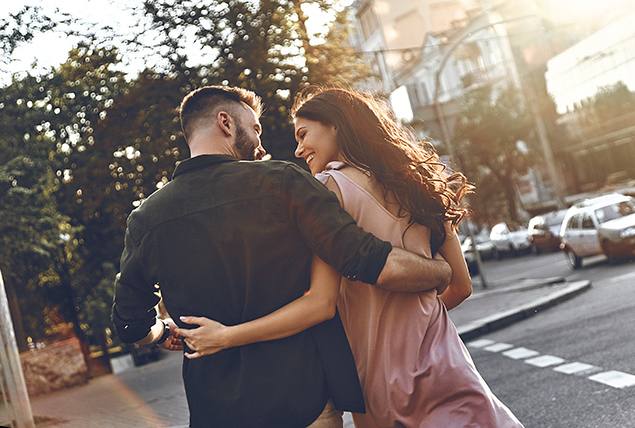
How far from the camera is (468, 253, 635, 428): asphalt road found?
5520 millimetres

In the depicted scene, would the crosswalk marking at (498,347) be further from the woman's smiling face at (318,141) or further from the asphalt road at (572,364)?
the woman's smiling face at (318,141)

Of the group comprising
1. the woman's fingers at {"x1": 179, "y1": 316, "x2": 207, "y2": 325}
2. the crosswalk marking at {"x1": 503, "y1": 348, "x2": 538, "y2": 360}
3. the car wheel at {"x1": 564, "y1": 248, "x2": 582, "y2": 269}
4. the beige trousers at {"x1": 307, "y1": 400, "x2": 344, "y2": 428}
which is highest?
the woman's fingers at {"x1": 179, "y1": 316, "x2": 207, "y2": 325}

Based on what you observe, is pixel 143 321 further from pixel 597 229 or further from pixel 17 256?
pixel 597 229

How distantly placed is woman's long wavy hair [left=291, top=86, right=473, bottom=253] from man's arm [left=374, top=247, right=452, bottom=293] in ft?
0.45

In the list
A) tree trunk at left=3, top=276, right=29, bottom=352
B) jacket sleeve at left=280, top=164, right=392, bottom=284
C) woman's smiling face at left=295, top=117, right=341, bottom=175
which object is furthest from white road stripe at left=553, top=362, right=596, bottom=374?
tree trunk at left=3, top=276, right=29, bottom=352

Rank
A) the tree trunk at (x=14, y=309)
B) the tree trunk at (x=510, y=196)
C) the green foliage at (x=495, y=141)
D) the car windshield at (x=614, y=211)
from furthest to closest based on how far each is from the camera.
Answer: the tree trunk at (x=510, y=196) → the green foliage at (x=495, y=141) → the car windshield at (x=614, y=211) → the tree trunk at (x=14, y=309)

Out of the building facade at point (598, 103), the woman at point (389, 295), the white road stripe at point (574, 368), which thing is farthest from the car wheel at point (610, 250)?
the building facade at point (598, 103)

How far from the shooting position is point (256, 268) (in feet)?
6.88

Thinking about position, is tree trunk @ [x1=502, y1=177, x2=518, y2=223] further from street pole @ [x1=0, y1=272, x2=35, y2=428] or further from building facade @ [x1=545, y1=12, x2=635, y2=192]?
street pole @ [x1=0, y1=272, x2=35, y2=428]

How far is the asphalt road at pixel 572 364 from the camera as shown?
18.1 feet

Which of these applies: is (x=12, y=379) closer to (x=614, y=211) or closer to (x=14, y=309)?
(x=14, y=309)

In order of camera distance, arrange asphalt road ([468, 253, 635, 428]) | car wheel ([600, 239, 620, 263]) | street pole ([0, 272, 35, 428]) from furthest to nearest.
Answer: car wheel ([600, 239, 620, 263]) < asphalt road ([468, 253, 635, 428]) < street pole ([0, 272, 35, 428])

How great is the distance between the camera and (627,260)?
1778 centimetres

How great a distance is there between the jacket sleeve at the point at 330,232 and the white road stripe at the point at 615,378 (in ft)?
14.9
